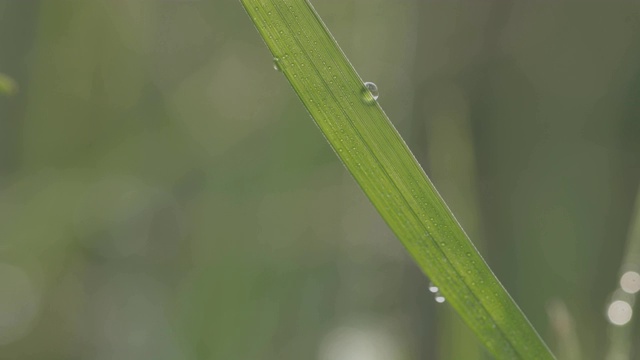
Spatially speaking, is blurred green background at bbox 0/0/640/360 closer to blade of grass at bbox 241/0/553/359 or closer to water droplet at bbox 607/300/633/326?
water droplet at bbox 607/300/633/326

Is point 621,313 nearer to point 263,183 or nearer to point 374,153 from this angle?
point 374,153

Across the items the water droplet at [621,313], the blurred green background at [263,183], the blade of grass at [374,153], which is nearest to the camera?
the blade of grass at [374,153]

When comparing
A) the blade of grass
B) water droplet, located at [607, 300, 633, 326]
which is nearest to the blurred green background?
water droplet, located at [607, 300, 633, 326]

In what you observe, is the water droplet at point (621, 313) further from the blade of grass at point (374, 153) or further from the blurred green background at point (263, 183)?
the blade of grass at point (374, 153)

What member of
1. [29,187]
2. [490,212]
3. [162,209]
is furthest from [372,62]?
[29,187]

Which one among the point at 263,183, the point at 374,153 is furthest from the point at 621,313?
the point at 263,183

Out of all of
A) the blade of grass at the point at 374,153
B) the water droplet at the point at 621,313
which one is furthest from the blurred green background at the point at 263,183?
the blade of grass at the point at 374,153
